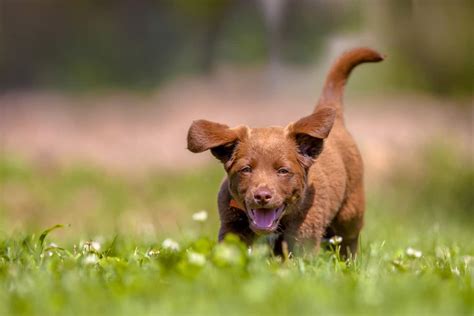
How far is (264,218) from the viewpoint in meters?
5.14

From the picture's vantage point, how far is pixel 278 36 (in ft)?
56.1

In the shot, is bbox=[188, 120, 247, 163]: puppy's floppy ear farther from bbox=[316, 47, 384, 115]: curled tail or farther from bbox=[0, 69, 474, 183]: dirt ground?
bbox=[0, 69, 474, 183]: dirt ground

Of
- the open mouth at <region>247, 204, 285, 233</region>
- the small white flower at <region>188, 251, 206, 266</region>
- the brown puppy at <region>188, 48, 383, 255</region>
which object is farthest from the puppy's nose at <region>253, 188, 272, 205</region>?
the small white flower at <region>188, 251, 206, 266</region>

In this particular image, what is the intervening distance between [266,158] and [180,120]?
1116 cm

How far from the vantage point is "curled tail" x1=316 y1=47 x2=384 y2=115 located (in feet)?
21.2

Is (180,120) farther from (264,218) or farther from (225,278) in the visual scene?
(225,278)

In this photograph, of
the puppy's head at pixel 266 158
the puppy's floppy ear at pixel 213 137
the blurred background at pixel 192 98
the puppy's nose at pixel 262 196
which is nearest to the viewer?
the puppy's nose at pixel 262 196

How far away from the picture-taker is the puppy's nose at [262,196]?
16.3 feet

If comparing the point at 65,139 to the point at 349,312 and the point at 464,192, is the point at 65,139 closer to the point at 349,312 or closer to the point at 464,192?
the point at 464,192

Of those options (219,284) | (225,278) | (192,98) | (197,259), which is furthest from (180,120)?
(219,284)

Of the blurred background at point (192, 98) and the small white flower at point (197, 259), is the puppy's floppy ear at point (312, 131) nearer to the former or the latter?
the small white flower at point (197, 259)

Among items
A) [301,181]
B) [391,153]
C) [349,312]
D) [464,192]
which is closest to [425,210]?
[464,192]

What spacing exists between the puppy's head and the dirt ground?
738 centimetres

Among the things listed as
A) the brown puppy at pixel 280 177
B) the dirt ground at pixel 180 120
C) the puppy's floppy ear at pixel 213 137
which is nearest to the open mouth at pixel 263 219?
the brown puppy at pixel 280 177
